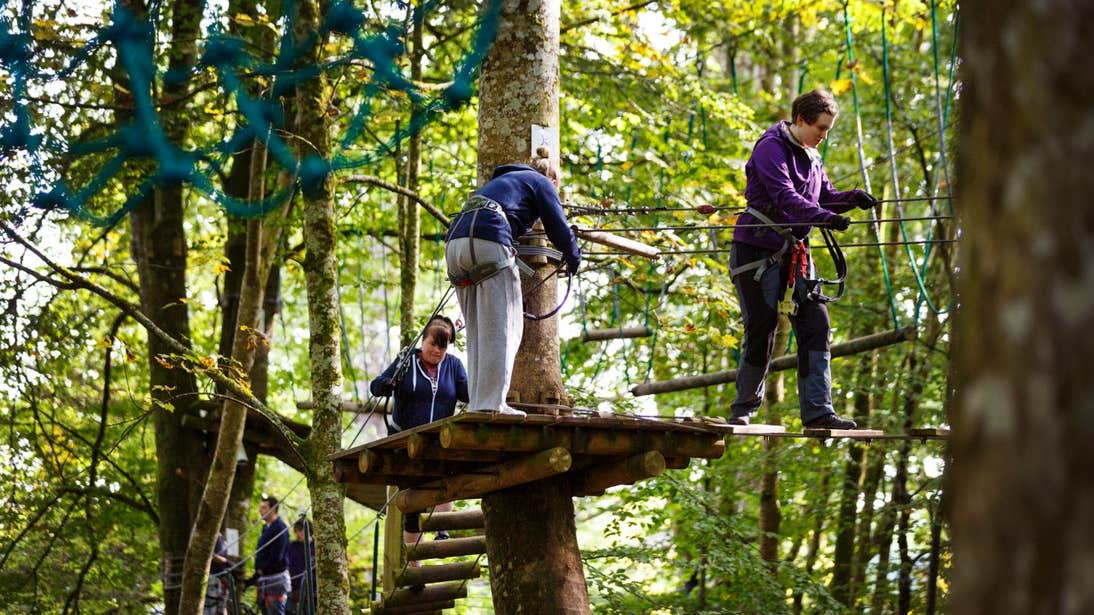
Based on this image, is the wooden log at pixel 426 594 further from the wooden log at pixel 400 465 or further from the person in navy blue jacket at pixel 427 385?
the wooden log at pixel 400 465

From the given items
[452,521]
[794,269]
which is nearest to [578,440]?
[794,269]

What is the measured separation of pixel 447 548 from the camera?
299 inches

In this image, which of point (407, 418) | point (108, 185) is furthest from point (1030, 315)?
point (108, 185)

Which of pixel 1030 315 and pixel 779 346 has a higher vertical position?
pixel 779 346

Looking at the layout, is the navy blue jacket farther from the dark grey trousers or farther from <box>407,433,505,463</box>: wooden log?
the dark grey trousers

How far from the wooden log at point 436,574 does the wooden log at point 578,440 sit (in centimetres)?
270

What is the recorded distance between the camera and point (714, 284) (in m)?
9.90

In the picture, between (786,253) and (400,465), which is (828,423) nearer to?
(786,253)

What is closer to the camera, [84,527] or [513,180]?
[513,180]

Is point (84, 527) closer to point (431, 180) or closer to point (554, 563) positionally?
point (431, 180)

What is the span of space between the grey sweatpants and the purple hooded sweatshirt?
1185mm

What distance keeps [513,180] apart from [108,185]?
5.41 metres

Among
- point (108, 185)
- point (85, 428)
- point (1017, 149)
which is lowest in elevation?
point (1017, 149)

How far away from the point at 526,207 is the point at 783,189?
3.68ft
